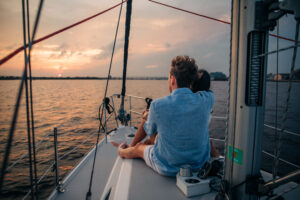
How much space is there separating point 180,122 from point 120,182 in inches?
27.2

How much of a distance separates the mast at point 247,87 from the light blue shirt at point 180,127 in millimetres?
366

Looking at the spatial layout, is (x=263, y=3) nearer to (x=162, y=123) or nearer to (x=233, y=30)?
(x=233, y=30)

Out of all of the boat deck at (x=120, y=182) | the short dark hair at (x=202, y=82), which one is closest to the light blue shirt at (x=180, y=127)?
the boat deck at (x=120, y=182)

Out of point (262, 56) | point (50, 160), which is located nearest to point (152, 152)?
point (262, 56)

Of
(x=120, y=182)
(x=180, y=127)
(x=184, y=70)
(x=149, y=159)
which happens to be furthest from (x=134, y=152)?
(x=184, y=70)

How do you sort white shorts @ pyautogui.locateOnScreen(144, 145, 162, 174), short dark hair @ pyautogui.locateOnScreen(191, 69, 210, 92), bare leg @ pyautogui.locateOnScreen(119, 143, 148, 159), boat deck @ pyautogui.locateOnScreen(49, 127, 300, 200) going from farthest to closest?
short dark hair @ pyautogui.locateOnScreen(191, 69, 210, 92) → bare leg @ pyautogui.locateOnScreen(119, 143, 148, 159) → white shorts @ pyautogui.locateOnScreen(144, 145, 162, 174) → boat deck @ pyautogui.locateOnScreen(49, 127, 300, 200)

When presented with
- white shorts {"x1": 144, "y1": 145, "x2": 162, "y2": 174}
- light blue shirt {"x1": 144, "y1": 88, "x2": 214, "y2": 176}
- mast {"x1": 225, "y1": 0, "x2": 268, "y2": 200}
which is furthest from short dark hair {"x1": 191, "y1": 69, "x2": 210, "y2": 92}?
mast {"x1": 225, "y1": 0, "x2": 268, "y2": 200}

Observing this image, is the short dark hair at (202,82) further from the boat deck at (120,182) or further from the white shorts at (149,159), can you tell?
the boat deck at (120,182)

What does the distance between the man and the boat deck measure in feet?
0.42

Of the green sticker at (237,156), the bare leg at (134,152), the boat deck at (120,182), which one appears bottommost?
the boat deck at (120,182)

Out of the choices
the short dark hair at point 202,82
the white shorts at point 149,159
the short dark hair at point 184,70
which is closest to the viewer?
the short dark hair at point 184,70

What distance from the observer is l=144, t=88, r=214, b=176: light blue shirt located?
1.31m

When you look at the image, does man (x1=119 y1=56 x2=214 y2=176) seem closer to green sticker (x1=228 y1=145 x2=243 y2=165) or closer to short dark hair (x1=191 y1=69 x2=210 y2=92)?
green sticker (x1=228 y1=145 x2=243 y2=165)

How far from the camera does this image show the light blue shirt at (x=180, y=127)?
1309mm
